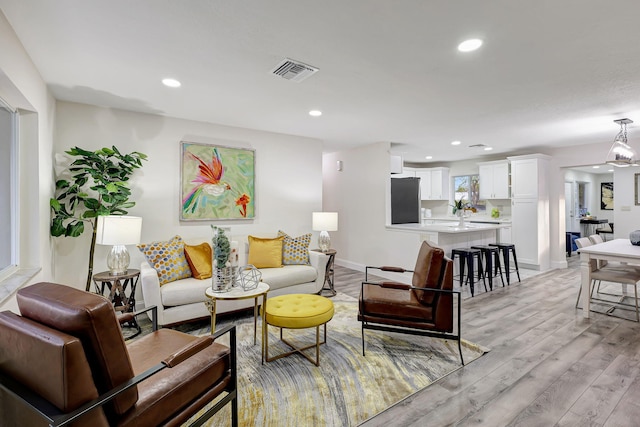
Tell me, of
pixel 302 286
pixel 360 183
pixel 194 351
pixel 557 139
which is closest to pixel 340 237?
pixel 360 183

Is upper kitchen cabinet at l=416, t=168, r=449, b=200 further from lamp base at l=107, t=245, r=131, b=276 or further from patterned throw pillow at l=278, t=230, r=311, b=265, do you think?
lamp base at l=107, t=245, r=131, b=276

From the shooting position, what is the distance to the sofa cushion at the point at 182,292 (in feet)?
9.86

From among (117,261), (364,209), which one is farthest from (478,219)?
(117,261)

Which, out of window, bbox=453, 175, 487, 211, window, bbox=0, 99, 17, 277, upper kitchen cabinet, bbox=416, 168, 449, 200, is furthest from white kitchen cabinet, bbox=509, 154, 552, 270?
window, bbox=0, 99, 17, 277

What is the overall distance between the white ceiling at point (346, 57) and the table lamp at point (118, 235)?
130 centimetres

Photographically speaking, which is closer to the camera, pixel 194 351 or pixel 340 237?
pixel 194 351

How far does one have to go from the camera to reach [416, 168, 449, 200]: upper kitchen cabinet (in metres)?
8.19

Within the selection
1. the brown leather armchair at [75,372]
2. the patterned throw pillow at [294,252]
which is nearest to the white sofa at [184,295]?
the patterned throw pillow at [294,252]

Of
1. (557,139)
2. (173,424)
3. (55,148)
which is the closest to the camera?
(173,424)

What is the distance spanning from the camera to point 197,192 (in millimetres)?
4156

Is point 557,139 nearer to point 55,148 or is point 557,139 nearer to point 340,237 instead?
point 340,237

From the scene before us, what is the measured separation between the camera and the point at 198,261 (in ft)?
11.3

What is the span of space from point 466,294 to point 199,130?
4380 millimetres

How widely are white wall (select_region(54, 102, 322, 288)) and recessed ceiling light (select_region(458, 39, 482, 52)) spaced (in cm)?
311
